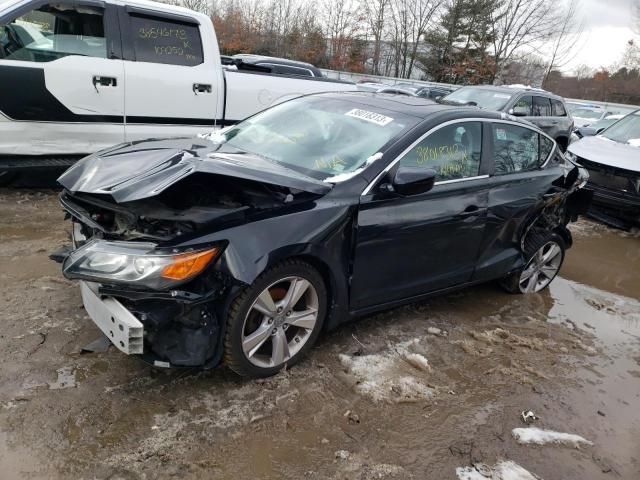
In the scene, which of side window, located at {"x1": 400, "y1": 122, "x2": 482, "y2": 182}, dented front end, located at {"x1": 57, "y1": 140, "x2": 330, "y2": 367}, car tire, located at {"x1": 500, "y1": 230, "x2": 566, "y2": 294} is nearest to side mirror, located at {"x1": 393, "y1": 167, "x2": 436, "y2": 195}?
side window, located at {"x1": 400, "y1": 122, "x2": 482, "y2": 182}

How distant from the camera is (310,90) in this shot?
288 inches

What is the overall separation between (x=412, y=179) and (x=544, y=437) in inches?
66.3

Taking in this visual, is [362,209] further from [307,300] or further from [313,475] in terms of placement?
[313,475]

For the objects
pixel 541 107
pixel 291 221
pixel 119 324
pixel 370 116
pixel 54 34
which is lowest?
pixel 119 324

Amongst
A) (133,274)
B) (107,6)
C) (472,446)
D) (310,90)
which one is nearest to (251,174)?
(133,274)

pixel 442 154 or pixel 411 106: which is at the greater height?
pixel 411 106

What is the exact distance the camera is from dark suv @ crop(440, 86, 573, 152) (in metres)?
10.9

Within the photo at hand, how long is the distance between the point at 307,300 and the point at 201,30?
15.1 ft

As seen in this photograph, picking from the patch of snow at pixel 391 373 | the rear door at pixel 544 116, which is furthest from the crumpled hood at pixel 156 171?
the rear door at pixel 544 116

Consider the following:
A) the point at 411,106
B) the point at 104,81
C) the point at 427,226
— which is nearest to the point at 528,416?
the point at 427,226

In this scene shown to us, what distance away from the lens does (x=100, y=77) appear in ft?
18.2

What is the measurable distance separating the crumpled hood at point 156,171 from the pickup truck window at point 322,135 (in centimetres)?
24

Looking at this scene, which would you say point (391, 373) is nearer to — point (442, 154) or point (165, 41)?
point (442, 154)

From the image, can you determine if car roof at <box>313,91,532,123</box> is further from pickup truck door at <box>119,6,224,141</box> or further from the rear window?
the rear window
